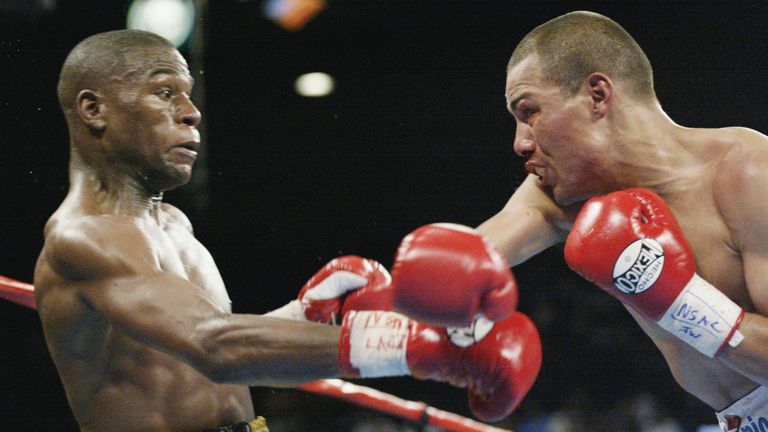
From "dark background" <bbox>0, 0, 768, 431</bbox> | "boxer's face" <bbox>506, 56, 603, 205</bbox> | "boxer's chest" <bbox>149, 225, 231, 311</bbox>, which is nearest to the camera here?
"boxer's chest" <bbox>149, 225, 231, 311</bbox>

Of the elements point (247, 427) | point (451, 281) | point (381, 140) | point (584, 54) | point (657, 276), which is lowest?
point (381, 140)

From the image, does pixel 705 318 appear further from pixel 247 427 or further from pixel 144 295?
pixel 144 295

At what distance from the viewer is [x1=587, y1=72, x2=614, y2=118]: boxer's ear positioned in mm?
2414

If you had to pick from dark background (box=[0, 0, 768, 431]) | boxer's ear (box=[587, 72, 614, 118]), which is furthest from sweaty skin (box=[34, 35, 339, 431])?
dark background (box=[0, 0, 768, 431])

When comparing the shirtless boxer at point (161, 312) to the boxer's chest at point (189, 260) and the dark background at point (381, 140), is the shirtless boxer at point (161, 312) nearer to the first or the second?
the boxer's chest at point (189, 260)

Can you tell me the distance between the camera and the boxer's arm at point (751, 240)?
6.69 ft

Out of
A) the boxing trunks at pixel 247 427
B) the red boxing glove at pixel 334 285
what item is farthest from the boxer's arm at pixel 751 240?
the boxing trunks at pixel 247 427

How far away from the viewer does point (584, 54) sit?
7.97 ft

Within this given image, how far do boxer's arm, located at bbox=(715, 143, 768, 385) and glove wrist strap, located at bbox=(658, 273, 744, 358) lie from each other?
0.03 m

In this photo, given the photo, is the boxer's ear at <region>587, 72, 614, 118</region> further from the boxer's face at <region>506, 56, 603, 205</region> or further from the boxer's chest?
the boxer's chest

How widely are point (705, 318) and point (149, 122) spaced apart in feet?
4.69

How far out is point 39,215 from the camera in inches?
250

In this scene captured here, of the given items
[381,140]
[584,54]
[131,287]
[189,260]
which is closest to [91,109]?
[189,260]

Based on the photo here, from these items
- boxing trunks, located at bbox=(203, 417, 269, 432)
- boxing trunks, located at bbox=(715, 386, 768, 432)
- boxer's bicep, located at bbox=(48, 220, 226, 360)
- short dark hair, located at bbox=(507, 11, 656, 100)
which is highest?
short dark hair, located at bbox=(507, 11, 656, 100)
